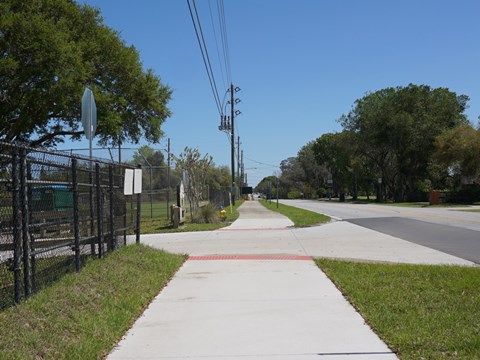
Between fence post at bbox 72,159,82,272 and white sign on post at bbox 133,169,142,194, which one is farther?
white sign on post at bbox 133,169,142,194

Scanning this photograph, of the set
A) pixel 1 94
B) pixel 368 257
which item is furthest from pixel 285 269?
pixel 1 94

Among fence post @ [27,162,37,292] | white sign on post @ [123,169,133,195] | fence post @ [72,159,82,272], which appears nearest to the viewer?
fence post @ [27,162,37,292]

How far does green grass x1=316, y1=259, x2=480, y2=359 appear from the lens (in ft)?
17.1

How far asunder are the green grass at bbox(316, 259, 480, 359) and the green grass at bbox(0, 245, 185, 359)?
2.93 metres

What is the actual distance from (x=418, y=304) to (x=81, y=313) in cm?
420

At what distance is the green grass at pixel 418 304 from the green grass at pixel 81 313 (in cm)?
293

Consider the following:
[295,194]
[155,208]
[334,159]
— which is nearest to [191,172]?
[155,208]

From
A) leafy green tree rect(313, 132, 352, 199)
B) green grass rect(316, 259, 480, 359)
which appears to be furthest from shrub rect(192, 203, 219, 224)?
leafy green tree rect(313, 132, 352, 199)

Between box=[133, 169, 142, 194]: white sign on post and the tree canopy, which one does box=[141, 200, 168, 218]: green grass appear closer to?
box=[133, 169, 142, 194]: white sign on post

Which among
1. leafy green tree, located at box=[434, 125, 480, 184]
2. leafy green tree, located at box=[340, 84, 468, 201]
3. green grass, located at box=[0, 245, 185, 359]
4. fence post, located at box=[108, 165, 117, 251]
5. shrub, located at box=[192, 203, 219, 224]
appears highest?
leafy green tree, located at box=[340, 84, 468, 201]

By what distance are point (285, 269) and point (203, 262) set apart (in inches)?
81.2

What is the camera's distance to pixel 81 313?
602cm

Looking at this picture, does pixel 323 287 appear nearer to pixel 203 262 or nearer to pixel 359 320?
pixel 359 320

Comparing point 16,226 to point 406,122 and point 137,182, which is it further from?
point 406,122
